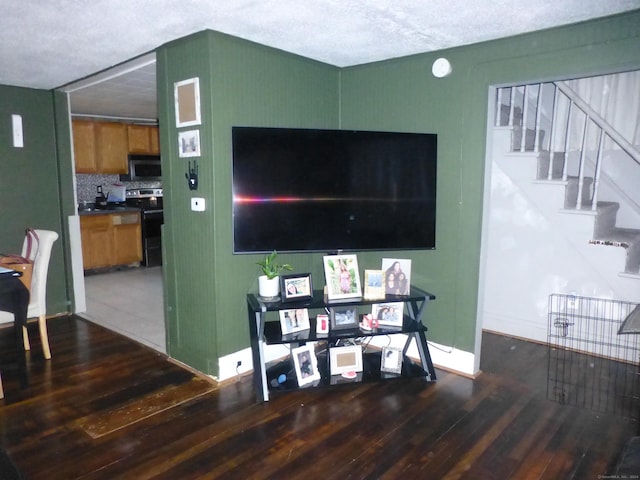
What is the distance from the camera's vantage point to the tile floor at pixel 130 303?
414 centimetres

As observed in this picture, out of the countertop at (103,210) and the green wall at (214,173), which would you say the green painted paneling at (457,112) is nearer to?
the green wall at (214,173)

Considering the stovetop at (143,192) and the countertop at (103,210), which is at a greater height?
the stovetop at (143,192)

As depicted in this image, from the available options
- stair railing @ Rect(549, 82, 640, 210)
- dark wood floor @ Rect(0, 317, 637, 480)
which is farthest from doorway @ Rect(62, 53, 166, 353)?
stair railing @ Rect(549, 82, 640, 210)

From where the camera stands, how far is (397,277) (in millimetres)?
3168

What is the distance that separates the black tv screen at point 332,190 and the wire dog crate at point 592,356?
1.34 meters

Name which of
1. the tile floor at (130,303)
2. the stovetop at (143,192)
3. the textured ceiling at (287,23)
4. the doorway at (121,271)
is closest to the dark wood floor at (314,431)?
the tile floor at (130,303)

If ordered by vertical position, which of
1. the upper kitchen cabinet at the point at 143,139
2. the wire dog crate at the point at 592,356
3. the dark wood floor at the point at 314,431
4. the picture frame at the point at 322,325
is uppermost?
the upper kitchen cabinet at the point at 143,139

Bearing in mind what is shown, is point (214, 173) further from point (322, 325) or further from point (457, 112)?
point (457, 112)

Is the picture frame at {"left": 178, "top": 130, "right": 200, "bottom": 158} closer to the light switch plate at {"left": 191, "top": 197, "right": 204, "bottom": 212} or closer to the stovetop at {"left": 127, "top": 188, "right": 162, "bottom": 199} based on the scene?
the light switch plate at {"left": 191, "top": 197, "right": 204, "bottom": 212}

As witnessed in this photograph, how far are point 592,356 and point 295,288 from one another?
7.92 ft

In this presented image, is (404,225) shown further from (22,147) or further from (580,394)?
(22,147)

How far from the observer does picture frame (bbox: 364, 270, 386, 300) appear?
3.08 meters

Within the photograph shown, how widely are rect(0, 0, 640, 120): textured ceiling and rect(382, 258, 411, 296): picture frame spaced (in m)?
1.47

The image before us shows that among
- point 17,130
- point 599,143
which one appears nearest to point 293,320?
point 599,143
